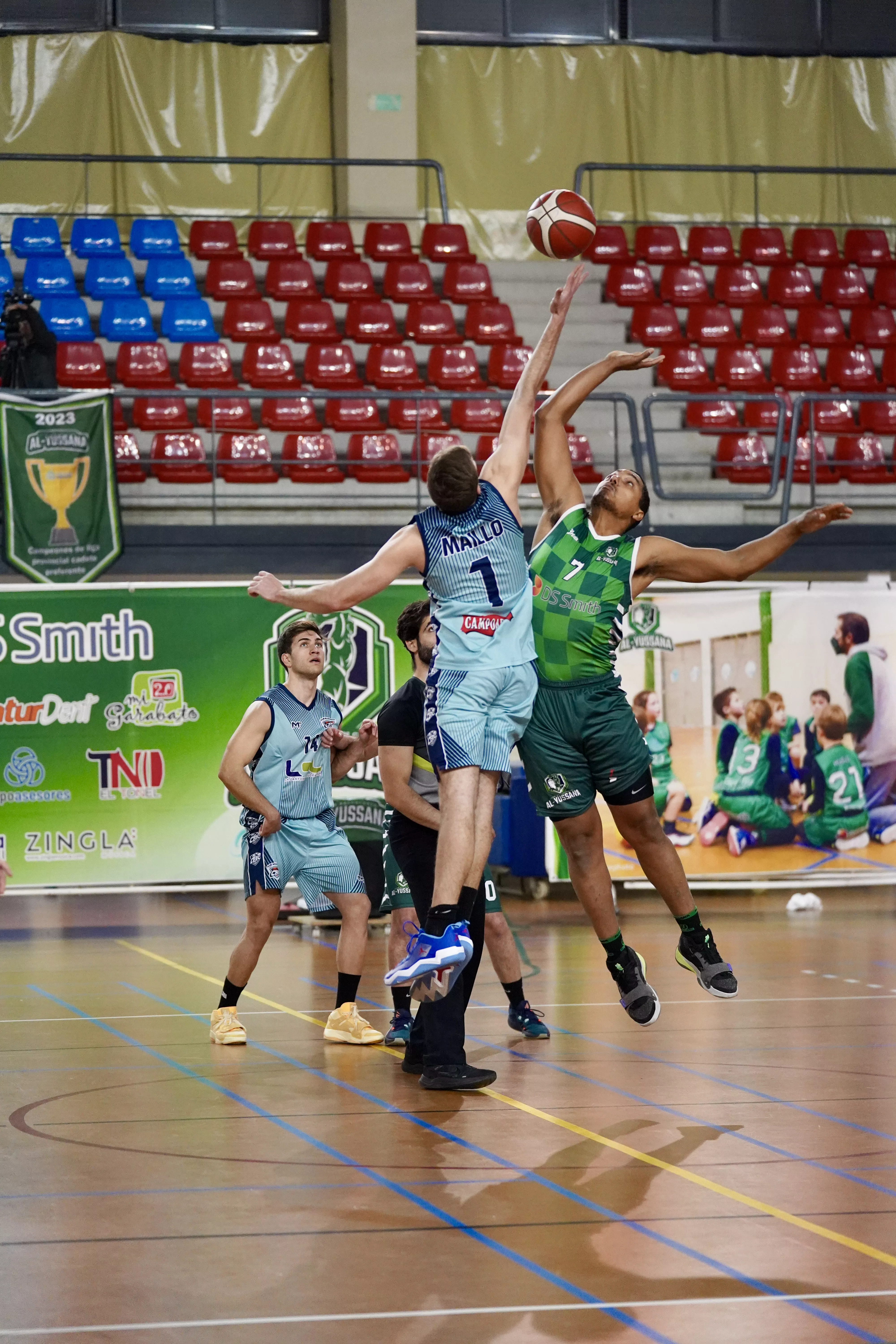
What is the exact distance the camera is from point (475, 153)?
20891 mm

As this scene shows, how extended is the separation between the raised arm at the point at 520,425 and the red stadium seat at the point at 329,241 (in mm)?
12809

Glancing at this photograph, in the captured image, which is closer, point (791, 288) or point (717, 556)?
point (717, 556)

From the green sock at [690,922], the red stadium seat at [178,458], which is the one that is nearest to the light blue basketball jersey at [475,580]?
the green sock at [690,922]

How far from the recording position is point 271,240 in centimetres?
1902

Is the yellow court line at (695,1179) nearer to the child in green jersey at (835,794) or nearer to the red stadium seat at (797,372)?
the child in green jersey at (835,794)

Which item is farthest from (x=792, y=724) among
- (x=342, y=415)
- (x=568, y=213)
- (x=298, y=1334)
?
(x=298, y=1334)

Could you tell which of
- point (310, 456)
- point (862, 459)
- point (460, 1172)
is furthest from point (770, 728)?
point (460, 1172)

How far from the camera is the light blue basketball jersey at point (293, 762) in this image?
26.4 feet

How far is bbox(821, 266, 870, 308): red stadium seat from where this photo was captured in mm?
19953

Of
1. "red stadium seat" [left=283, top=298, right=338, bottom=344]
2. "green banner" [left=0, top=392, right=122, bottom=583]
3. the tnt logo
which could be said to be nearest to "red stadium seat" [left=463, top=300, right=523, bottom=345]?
"red stadium seat" [left=283, top=298, right=338, bottom=344]

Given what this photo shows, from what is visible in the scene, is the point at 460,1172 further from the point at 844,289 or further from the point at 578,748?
the point at 844,289

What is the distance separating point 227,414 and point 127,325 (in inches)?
62.1

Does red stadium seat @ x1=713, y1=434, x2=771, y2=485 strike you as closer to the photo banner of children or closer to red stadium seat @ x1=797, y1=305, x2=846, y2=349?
red stadium seat @ x1=797, y1=305, x2=846, y2=349

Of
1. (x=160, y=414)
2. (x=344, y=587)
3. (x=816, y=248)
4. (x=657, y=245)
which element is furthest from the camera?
(x=816, y=248)
